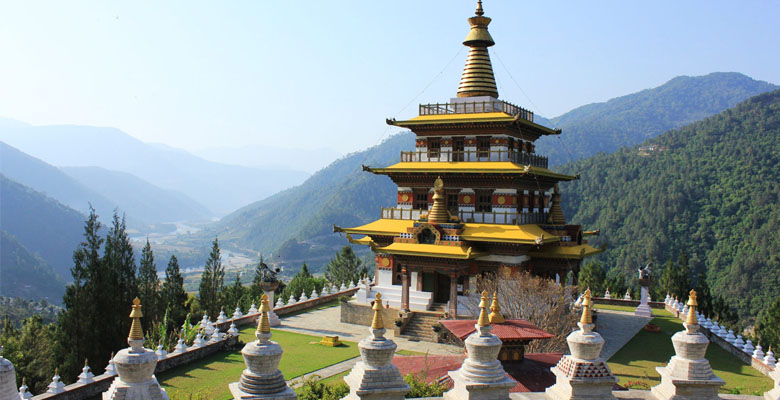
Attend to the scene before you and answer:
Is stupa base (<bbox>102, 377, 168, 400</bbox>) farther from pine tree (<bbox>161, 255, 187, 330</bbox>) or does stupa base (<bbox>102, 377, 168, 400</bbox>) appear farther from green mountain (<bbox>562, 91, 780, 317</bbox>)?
green mountain (<bbox>562, 91, 780, 317</bbox>)

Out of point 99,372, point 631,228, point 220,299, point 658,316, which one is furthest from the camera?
point 631,228

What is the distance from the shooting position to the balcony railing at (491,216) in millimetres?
27973

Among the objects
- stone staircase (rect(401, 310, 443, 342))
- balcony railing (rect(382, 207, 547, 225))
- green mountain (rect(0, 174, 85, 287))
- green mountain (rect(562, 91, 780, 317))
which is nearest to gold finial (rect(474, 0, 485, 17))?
balcony railing (rect(382, 207, 547, 225))

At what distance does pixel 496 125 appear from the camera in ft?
94.5

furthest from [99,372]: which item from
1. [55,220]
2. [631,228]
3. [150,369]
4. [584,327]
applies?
[55,220]

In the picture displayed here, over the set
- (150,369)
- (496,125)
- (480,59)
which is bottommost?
(150,369)

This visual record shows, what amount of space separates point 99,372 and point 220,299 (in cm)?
1297

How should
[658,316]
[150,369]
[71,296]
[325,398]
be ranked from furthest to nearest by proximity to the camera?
[658,316], [71,296], [325,398], [150,369]

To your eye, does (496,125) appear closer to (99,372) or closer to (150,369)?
(99,372)

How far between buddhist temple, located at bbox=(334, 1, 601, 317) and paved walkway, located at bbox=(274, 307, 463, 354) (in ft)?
7.72

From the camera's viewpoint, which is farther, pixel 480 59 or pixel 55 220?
pixel 55 220

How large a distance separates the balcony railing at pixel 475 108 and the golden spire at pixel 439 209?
496 cm

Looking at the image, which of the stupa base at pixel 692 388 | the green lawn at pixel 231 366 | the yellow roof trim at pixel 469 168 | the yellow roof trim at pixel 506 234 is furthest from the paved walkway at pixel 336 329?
the stupa base at pixel 692 388

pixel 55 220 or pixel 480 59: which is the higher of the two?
pixel 480 59
